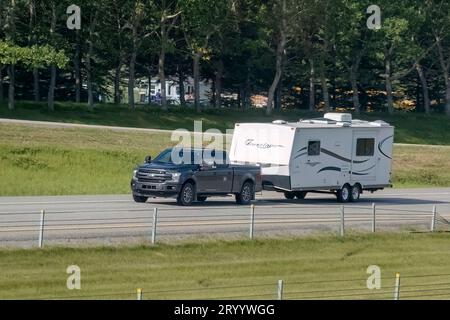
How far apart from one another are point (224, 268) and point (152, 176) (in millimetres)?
9499

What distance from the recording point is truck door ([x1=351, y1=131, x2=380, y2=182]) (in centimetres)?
4053

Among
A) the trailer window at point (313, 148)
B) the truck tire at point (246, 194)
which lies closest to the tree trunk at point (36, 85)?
the trailer window at point (313, 148)

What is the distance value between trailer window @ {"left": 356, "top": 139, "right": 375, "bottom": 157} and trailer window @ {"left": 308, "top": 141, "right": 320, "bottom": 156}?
2.37 meters

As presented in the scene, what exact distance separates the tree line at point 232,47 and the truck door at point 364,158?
23343mm

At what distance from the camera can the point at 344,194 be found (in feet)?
131

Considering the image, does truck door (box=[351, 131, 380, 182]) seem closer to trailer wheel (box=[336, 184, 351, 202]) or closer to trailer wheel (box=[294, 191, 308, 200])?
trailer wheel (box=[336, 184, 351, 202])

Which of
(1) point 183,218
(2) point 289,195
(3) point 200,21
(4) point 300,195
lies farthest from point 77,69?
(1) point 183,218

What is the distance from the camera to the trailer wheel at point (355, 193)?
4031 centimetres

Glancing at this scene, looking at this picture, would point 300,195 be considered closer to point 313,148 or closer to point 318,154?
point 318,154

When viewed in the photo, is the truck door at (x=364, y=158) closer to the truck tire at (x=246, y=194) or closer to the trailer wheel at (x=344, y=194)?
the trailer wheel at (x=344, y=194)

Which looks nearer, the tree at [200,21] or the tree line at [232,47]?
the tree line at [232,47]

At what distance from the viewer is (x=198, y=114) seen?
74.4 meters

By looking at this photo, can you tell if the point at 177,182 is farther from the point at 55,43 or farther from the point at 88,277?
the point at 55,43

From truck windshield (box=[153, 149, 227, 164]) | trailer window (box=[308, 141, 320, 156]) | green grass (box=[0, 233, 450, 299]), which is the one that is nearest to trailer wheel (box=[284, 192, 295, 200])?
trailer window (box=[308, 141, 320, 156])
